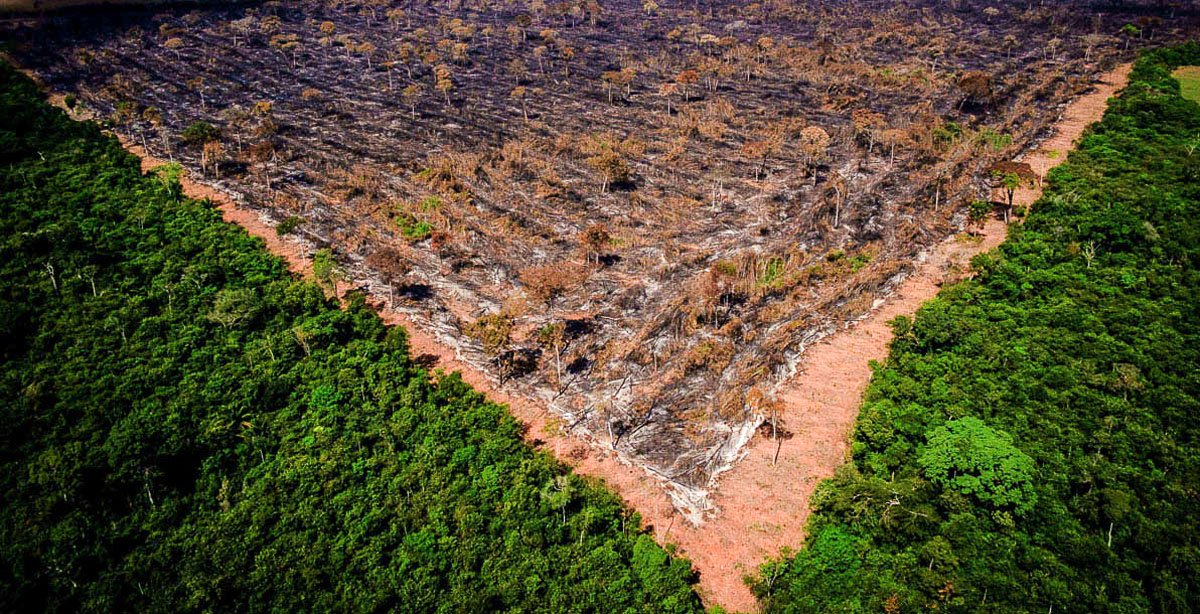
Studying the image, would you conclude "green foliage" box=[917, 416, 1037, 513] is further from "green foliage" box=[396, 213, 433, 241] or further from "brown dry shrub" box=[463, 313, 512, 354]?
"green foliage" box=[396, 213, 433, 241]

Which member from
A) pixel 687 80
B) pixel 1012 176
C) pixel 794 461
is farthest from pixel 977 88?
pixel 794 461

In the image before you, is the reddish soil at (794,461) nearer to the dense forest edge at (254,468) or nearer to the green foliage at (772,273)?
the dense forest edge at (254,468)

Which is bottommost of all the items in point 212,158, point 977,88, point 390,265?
point 390,265

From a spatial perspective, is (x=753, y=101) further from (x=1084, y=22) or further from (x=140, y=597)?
(x=140, y=597)

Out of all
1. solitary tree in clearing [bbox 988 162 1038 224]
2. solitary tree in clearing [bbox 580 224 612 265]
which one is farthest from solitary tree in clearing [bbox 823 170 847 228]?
solitary tree in clearing [bbox 580 224 612 265]

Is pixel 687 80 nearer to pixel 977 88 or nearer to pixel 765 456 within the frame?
pixel 977 88

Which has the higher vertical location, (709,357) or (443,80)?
(443,80)

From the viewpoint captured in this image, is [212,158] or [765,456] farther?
[212,158]
